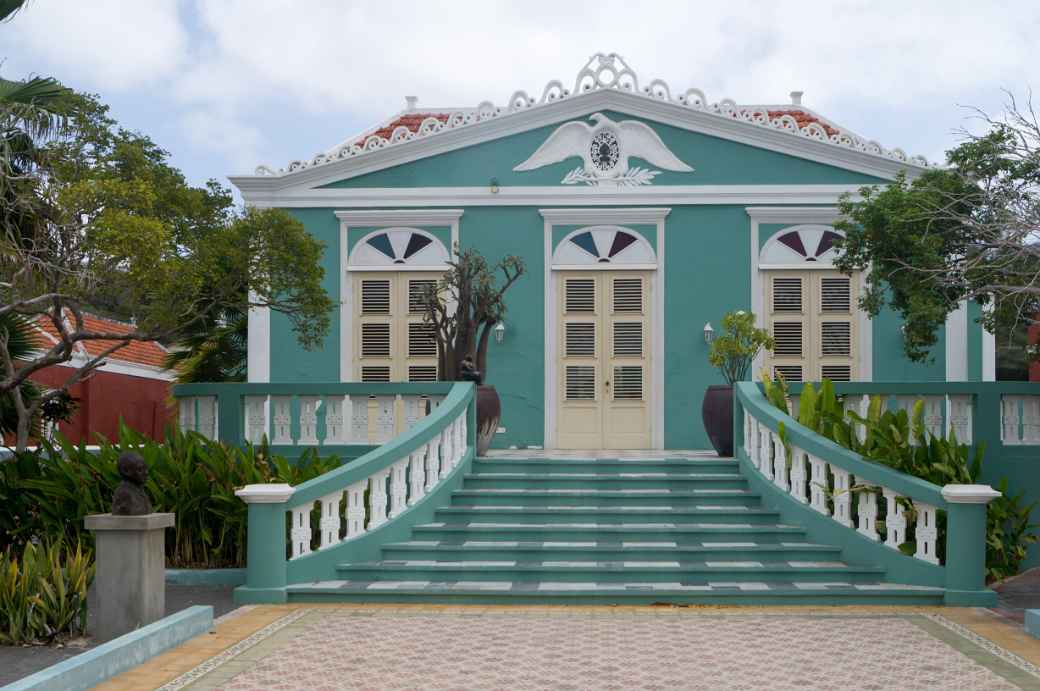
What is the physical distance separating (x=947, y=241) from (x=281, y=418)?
24.0 ft

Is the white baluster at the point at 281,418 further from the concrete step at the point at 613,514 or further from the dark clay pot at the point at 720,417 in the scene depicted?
the dark clay pot at the point at 720,417

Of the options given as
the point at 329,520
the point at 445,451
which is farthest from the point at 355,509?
the point at 445,451

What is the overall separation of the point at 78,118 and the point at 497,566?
596 cm

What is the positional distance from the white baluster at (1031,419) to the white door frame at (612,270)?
5.51 meters

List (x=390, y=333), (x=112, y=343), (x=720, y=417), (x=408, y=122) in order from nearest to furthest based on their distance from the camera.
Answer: (x=720, y=417) < (x=390, y=333) < (x=408, y=122) < (x=112, y=343)

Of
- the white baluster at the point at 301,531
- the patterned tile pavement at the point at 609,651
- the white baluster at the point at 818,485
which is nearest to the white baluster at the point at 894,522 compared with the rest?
the white baluster at the point at 818,485

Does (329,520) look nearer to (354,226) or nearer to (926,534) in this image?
(926,534)

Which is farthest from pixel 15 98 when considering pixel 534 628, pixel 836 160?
pixel 836 160

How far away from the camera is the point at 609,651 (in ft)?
23.2

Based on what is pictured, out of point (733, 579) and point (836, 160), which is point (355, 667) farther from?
point (836, 160)

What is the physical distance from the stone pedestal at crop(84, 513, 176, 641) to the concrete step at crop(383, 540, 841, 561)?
8.45ft

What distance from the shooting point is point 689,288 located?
53.5 ft

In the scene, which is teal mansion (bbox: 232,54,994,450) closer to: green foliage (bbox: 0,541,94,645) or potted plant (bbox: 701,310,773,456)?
potted plant (bbox: 701,310,773,456)

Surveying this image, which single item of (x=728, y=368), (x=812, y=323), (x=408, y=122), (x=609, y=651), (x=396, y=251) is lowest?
(x=609, y=651)
